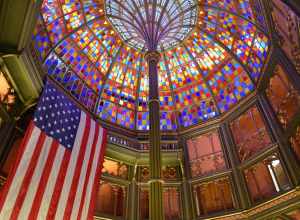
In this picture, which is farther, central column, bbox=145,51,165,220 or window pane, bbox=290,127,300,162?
window pane, bbox=290,127,300,162

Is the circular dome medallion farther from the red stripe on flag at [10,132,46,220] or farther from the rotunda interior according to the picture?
the red stripe on flag at [10,132,46,220]

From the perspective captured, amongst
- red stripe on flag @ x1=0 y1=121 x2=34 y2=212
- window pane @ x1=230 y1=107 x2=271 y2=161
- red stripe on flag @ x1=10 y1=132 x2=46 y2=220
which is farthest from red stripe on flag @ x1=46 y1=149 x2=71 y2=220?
window pane @ x1=230 y1=107 x2=271 y2=161

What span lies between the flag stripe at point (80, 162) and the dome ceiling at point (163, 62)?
14.3 feet

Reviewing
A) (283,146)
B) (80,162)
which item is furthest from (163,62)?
(80,162)

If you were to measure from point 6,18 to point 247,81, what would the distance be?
48.2 ft

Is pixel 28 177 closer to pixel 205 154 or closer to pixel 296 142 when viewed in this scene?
pixel 205 154

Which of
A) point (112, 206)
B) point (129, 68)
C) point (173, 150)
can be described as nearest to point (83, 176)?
point (112, 206)

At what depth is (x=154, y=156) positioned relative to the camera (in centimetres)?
1062

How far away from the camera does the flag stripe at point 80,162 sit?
1197 cm

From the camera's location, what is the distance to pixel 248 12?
17750 mm

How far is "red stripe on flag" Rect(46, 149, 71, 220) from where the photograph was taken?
11.1 m

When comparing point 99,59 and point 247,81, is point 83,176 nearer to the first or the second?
point 99,59

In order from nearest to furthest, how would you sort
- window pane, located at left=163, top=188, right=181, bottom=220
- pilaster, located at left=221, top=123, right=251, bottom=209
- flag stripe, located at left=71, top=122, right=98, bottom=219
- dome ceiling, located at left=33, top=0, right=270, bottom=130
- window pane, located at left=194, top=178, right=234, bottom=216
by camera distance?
flag stripe, located at left=71, top=122, right=98, bottom=219 → pilaster, located at left=221, top=123, right=251, bottom=209 → window pane, located at left=194, top=178, right=234, bottom=216 → window pane, located at left=163, top=188, right=181, bottom=220 → dome ceiling, located at left=33, top=0, right=270, bottom=130

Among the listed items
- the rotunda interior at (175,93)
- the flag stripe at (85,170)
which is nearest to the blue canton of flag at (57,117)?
the flag stripe at (85,170)
